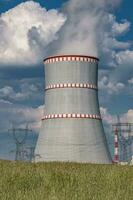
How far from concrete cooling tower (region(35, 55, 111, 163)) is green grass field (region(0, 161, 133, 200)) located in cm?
2720

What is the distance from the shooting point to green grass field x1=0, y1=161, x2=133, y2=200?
716 centimetres

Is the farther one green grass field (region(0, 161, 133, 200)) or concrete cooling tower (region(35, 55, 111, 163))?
concrete cooling tower (region(35, 55, 111, 163))

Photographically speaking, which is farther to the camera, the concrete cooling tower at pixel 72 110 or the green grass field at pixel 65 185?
the concrete cooling tower at pixel 72 110

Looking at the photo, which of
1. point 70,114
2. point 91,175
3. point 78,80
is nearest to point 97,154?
point 70,114

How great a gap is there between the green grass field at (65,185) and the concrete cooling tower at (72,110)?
27.2 meters

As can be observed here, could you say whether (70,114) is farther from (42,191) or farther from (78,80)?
(42,191)

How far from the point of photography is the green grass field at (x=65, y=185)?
7.16 meters

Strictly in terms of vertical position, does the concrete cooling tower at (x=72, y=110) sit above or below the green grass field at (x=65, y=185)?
above

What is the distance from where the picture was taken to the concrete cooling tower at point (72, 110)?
37416 millimetres

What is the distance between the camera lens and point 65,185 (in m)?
8.52

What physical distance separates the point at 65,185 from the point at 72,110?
3030 centimetres

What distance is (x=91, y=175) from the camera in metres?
9.72

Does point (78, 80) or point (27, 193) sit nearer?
point (27, 193)

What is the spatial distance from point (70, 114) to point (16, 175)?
2983 centimetres
